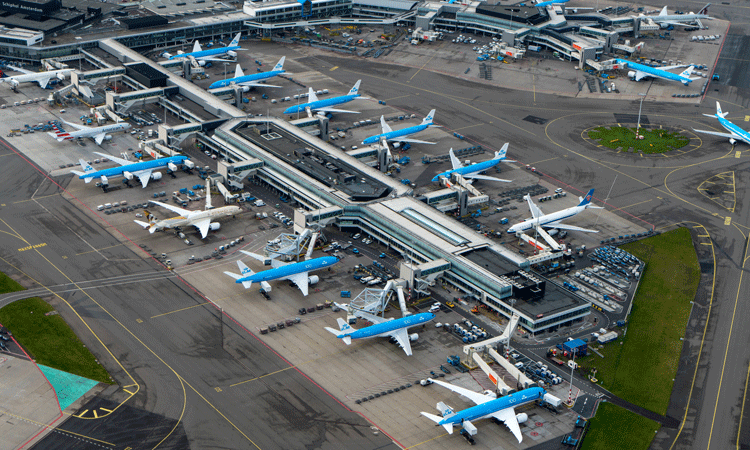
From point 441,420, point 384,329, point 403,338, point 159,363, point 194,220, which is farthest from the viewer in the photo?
point 194,220

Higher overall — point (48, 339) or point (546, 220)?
point (546, 220)

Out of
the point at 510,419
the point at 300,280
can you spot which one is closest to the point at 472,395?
the point at 510,419

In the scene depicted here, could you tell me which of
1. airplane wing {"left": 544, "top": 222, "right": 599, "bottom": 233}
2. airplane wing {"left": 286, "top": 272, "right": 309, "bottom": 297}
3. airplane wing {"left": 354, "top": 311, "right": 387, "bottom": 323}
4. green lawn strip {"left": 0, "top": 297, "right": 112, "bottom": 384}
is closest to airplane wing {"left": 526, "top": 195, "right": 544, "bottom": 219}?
airplane wing {"left": 544, "top": 222, "right": 599, "bottom": 233}

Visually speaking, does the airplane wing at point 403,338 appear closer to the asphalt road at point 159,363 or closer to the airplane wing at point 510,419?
the asphalt road at point 159,363

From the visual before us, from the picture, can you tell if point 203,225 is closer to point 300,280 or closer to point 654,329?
point 300,280

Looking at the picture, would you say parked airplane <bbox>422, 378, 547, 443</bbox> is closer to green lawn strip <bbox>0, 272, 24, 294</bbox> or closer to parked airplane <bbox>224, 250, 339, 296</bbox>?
parked airplane <bbox>224, 250, 339, 296</bbox>

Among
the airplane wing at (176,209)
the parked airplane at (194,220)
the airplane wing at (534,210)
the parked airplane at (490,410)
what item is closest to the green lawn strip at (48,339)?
the parked airplane at (194,220)

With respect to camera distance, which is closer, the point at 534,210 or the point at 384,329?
the point at 384,329
